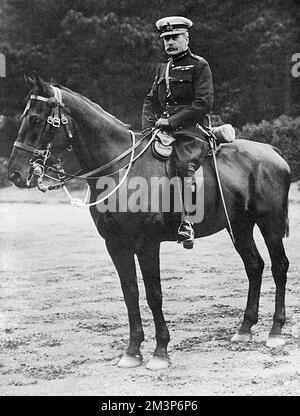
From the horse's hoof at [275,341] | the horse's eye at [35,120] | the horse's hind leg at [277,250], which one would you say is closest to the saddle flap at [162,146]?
the horse's eye at [35,120]

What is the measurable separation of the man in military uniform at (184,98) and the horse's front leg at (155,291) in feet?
1.13

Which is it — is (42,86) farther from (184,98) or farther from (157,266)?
(157,266)

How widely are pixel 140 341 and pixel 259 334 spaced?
59.8 inches

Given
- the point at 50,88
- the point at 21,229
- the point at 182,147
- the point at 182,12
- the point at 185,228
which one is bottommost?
the point at 21,229

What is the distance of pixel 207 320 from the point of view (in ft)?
23.4

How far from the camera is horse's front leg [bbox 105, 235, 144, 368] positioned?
18.7ft

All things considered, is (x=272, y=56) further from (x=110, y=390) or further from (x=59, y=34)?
(x=110, y=390)

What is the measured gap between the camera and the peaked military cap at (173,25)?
5832mm

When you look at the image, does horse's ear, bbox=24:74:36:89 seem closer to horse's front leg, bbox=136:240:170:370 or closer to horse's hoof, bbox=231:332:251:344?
horse's front leg, bbox=136:240:170:370

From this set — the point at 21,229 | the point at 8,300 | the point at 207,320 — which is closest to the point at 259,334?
the point at 207,320

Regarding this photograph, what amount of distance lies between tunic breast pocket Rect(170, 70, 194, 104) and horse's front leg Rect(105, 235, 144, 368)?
4.93ft

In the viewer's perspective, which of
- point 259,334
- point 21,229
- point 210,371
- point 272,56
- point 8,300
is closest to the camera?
point 210,371

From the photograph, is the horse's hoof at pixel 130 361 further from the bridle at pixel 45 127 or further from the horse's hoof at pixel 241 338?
the bridle at pixel 45 127

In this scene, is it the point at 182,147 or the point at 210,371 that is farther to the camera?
the point at 182,147
